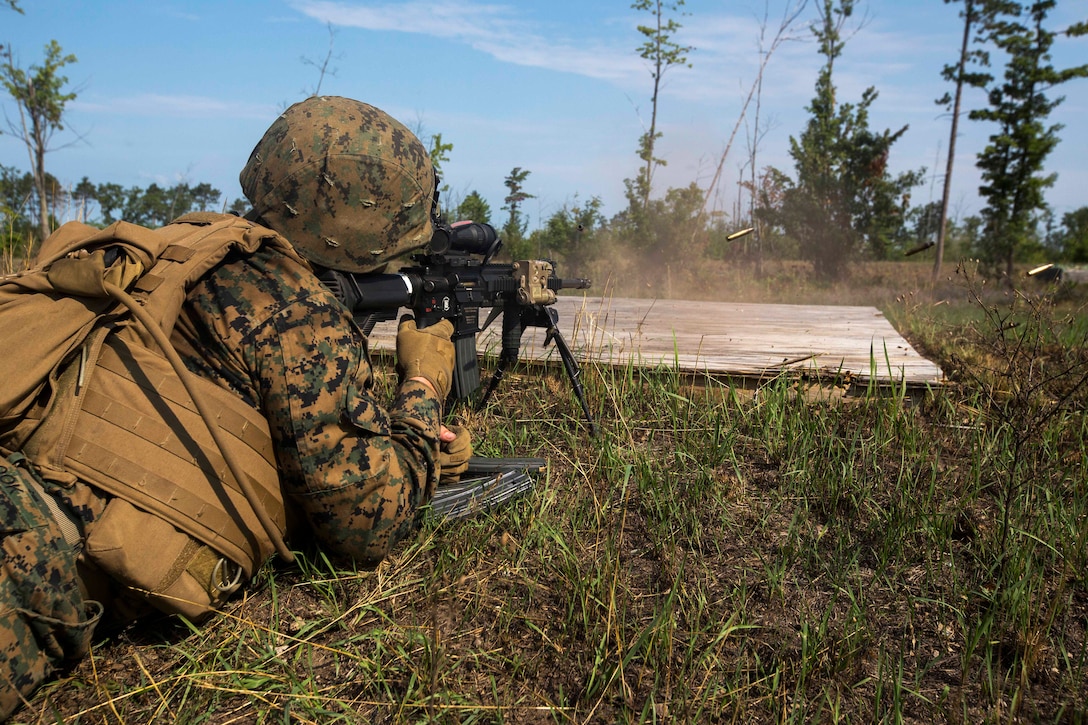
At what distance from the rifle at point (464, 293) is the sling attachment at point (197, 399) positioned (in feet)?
Answer: 2.53

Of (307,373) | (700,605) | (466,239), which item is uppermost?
(466,239)

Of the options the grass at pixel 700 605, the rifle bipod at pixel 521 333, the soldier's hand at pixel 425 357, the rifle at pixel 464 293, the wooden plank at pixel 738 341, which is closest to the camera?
the grass at pixel 700 605

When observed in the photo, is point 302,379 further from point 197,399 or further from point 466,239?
point 466,239

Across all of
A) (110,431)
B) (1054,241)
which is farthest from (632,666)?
(1054,241)

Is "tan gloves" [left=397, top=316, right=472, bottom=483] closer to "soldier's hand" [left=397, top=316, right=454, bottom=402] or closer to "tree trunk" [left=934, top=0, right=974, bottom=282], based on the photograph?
"soldier's hand" [left=397, top=316, right=454, bottom=402]

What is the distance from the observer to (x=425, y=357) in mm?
2662

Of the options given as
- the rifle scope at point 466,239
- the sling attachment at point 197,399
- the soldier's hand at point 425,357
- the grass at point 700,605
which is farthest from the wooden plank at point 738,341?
the sling attachment at point 197,399

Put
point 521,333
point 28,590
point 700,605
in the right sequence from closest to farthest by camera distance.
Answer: point 28,590 < point 700,605 < point 521,333

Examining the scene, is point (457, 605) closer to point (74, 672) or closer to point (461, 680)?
point (461, 680)

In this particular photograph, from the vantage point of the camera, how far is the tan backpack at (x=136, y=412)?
5.58ft

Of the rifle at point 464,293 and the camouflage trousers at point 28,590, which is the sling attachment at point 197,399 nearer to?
the camouflage trousers at point 28,590

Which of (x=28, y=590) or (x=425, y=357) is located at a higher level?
(x=425, y=357)

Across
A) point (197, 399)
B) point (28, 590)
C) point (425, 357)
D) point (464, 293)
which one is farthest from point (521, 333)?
point (28, 590)

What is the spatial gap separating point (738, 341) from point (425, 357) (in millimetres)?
2798
